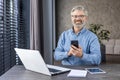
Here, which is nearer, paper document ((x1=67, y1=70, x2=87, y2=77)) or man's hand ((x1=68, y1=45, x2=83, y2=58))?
paper document ((x1=67, y1=70, x2=87, y2=77))

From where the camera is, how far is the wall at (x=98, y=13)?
7.21m

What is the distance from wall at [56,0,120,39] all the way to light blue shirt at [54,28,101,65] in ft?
16.3

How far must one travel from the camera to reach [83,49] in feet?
7.55

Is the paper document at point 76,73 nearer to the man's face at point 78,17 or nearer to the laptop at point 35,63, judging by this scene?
the laptop at point 35,63

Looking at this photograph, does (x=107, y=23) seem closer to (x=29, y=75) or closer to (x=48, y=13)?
(x=48, y=13)

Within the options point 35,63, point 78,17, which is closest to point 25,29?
point 78,17

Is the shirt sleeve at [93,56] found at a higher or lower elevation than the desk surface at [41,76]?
higher

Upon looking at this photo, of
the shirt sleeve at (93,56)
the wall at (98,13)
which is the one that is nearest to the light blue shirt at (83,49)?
the shirt sleeve at (93,56)

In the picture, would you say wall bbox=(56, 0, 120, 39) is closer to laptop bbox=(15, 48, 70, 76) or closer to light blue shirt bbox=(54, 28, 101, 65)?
light blue shirt bbox=(54, 28, 101, 65)

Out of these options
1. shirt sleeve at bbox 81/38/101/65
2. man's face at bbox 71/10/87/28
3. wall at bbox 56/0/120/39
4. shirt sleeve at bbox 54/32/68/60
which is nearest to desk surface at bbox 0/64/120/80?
shirt sleeve at bbox 81/38/101/65

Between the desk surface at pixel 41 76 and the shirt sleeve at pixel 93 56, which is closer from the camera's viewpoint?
the desk surface at pixel 41 76

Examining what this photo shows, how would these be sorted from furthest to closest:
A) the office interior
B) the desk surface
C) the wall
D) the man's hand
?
1. the wall
2. the office interior
3. the man's hand
4. the desk surface

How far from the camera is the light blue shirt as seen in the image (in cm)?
214

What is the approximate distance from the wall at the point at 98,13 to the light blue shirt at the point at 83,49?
498 cm
